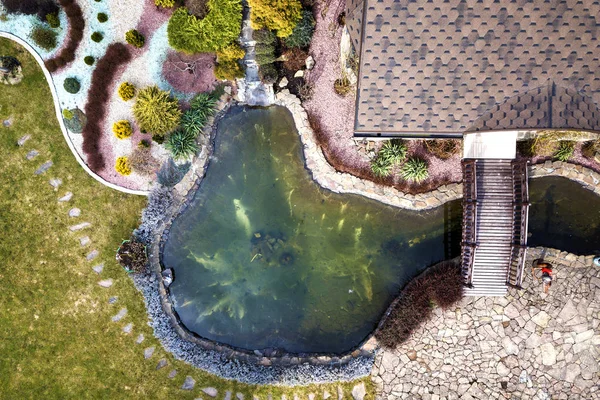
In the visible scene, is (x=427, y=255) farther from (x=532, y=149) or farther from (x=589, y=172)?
(x=589, y=172)

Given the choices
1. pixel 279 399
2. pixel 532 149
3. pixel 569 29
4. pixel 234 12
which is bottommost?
pixel 279 399

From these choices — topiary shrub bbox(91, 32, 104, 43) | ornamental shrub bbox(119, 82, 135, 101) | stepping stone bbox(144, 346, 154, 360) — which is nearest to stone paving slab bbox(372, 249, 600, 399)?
stepping stone bbox(144, 346, 154, 360)

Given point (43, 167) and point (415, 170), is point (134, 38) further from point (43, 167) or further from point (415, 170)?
point (415, 170)

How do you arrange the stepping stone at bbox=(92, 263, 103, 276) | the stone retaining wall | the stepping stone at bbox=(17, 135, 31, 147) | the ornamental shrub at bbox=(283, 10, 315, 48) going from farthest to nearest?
1. the stepping stone at bbox=(92, 263, 103, 276)
2. the stepping stone at bbox=(17, 135, 31, 147)
3. the stone retaining wall
4. the ornamental shrub at bbox=(283, 10, 315, 48)

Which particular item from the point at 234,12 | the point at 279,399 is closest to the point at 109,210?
the point at 234,12

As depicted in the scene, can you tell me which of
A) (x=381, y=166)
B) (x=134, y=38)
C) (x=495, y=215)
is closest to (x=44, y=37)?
(x=134, y=38)

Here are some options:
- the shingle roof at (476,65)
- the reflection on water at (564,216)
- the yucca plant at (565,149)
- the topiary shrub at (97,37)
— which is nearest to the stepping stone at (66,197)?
the topiary shrub at (97,37)

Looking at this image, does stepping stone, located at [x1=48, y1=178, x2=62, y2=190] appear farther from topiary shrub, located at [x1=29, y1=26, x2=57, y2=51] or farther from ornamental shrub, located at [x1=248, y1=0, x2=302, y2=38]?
ornamental shrub, located at [x1=248, y1=0, x2=302, y2=38]
